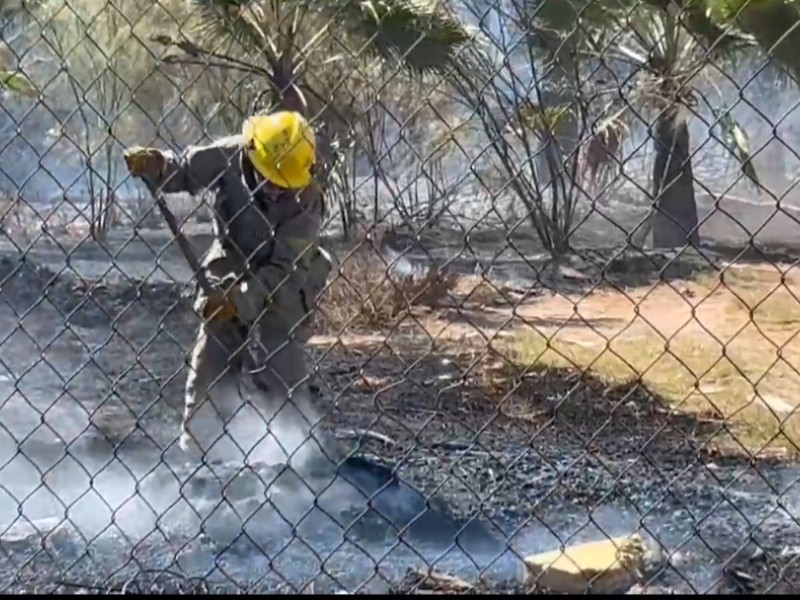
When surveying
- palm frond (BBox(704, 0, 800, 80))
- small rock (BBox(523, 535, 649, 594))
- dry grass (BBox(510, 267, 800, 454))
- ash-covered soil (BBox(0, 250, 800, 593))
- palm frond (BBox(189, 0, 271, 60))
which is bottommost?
small rock (BBox(523, 535, 649, 594))

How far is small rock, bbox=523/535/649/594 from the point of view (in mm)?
3623

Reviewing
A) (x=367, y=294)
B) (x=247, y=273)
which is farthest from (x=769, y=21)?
(x=247, y=273)

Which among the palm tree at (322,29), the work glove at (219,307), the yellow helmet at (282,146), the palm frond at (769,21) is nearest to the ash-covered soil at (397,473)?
the work glove at (219,307)

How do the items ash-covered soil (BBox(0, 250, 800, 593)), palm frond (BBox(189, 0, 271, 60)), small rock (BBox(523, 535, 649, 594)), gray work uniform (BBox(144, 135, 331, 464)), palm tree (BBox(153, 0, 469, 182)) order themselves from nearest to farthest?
1. small rock (BBox(523, 535, 649, 594))
2. ash-covered soil (BBox(0, 250, 800, 593))
3. gray work uniform (BBox(144, 135, 331, 464))
4. palm tree (BBox(153, 0, 469, 182))
5. palm frond (BBox(189, 0, 271, 60))

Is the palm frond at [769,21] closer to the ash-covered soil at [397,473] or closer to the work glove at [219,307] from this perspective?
the ash-covered soil at [397,473]

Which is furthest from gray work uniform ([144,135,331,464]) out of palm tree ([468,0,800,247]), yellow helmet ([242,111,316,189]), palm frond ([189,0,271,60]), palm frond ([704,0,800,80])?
palm frond ([189,0,271,60])

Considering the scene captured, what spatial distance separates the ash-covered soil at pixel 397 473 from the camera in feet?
12.8

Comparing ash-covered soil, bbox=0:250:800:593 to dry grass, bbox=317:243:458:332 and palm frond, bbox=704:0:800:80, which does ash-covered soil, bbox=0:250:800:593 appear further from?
palm frond, bbox=704:0:800:80

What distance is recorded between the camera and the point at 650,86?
10781 mm

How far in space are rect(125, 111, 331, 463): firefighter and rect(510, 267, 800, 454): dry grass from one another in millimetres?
1108

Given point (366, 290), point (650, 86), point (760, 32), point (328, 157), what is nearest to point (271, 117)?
point (328, 157)

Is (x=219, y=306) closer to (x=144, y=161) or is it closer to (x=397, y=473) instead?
(x=144, y=161)

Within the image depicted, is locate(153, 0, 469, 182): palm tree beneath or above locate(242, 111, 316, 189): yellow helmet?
above

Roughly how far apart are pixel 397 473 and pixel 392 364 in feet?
11.2
